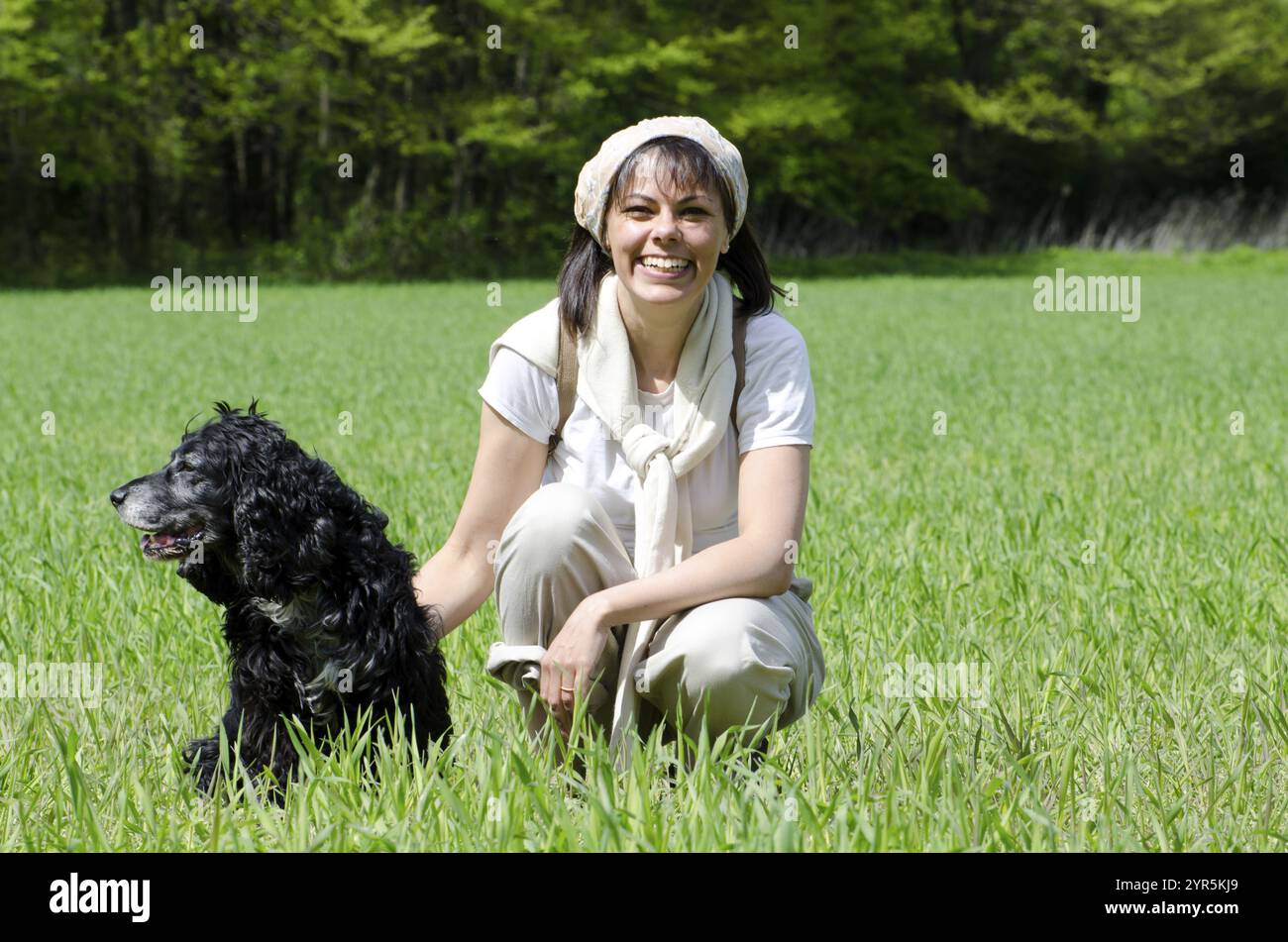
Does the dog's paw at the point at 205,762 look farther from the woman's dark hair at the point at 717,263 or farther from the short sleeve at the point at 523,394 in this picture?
the woman's dark hair at the point at 717,263

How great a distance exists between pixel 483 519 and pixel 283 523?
1.99 ft

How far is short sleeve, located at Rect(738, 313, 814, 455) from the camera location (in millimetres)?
3240

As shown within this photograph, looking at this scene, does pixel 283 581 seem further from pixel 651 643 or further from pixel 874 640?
pixel 874 640

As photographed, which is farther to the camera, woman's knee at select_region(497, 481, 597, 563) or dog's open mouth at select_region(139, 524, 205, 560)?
woman's knee at select_region(497, 481, 597, 563)

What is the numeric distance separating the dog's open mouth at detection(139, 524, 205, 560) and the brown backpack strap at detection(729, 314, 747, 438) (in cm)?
123

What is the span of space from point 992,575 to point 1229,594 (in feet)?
2.64

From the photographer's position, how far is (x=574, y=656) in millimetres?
2980

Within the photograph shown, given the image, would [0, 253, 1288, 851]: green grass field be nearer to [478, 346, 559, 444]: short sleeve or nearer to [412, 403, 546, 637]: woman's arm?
[412, 403, 546, 637]: woman's arm

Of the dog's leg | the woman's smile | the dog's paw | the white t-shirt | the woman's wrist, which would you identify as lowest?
the dog's paw

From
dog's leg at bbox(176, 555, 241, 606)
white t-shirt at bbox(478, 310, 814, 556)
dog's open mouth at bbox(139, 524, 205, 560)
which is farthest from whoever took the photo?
white t-shirt at bbox(478, 310, 814, 556)

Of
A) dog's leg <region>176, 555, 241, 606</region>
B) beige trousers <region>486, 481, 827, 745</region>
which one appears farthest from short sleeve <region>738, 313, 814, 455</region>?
dog's leg <region>176, 555, 241, 606</region>

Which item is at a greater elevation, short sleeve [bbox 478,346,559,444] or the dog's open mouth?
short sleeve [bbox 478,346,559,444]

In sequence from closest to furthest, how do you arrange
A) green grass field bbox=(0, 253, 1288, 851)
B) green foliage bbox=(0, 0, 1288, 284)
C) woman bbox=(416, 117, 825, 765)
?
green grass field bbox=(0, 253, 1288, 851)
woman bbox=(416, 117, 825, 765)
green foliage bbox=(0, 0, 1288, 284)
